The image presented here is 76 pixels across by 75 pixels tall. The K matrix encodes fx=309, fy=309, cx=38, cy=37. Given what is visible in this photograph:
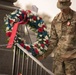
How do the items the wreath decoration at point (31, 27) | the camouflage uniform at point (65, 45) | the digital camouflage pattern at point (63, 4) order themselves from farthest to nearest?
the wreath decoration at point (31, 27) < the camouflage uniform at point (65, 45) < the digital camouflage pattern at point (63, 4)

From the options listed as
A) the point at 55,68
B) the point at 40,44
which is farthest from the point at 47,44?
the point at 55,68

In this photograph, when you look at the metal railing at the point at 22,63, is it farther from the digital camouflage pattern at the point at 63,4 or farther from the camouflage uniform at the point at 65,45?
the digital camouflage pattern at the point at 63,4

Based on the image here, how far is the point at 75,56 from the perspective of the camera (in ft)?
21.4

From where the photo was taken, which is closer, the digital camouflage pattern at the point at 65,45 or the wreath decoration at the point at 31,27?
the digital camouflage pattern at the point at 65,45

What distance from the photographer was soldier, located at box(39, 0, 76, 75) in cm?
655

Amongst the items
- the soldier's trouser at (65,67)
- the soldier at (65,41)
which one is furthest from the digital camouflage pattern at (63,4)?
the soldier's trouser at (65,67)

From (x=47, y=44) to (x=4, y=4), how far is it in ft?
6.40

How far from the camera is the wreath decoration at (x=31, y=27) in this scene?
721cm

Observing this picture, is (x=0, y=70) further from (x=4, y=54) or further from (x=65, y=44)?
(x=65, y=44)

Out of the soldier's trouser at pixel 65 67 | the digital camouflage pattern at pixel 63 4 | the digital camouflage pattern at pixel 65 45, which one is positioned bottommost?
the soldier's trouser at pixel 65 67

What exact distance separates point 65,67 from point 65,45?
0.47 m

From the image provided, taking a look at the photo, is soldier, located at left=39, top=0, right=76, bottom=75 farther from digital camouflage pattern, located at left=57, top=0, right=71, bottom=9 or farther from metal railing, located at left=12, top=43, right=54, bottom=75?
metal railing, located at left=12, top=43, right=54, bottom=75

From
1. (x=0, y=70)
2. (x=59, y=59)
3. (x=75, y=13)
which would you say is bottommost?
(x=0, y=70)

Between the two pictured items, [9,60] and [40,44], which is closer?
[40,44]
